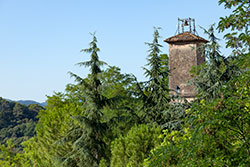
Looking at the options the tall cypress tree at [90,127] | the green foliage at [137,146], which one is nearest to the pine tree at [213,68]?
the green foliage at [137,146]

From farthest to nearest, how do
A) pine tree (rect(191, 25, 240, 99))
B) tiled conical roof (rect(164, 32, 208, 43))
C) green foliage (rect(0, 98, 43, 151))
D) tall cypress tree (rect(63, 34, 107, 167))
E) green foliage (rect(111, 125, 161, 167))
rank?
green foliage (rect(0, 98, 43, 151))
tiled conical roof (rect(164, 32, 208, 43))
tall cypress tree (rect(63, 34, 107, 167))
pine tree (rect(191, 25, 240, 99))
green foliage (rect(111, 125, 161, 167))

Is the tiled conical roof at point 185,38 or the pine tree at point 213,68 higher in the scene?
the tiled conical roof at point 185,38

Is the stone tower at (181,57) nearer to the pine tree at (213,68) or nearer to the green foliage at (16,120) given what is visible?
the pine tree at (213,68)

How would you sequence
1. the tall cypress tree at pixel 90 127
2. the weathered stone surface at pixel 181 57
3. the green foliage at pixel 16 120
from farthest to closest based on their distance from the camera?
the green foliage at pixel 16 120 < the weathered stone surface at pixel 181 57 < the tall cypress tree at pixel 90 127

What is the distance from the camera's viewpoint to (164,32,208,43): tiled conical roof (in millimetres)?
27445

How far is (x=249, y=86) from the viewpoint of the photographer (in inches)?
280

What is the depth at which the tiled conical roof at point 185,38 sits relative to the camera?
90.0ft

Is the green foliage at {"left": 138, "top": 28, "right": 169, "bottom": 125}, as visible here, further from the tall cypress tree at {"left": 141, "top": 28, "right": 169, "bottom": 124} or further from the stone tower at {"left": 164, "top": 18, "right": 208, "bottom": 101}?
the stone tower at {"left": 164, "top": 18, "right": 208, "bottom": 101}

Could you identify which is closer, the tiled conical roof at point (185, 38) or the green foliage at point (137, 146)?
the green foliage at point (137, 146)

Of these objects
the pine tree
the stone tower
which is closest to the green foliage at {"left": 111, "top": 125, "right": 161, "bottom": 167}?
the pine tree

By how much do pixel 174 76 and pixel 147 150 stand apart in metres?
13.7

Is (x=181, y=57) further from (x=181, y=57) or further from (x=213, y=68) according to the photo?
(x=213, y=68)

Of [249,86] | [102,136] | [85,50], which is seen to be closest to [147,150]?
[102,136]

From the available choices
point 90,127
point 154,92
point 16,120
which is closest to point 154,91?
point 154,92
